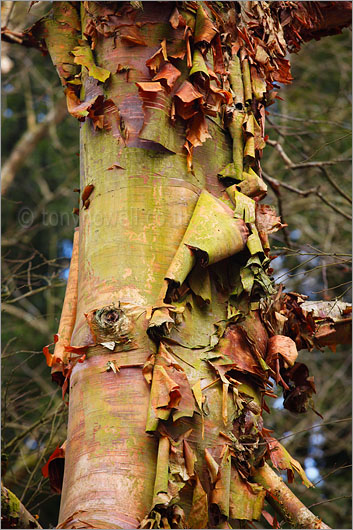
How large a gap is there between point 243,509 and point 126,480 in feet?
0.85

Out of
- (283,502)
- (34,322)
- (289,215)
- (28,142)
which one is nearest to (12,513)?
(283,502)

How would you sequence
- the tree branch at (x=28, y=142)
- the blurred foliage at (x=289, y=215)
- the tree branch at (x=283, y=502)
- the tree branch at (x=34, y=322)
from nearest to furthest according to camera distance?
the tree branch at (x=283, y=502) < the blurred foliage at (x=289, y=215) < the tree branch at (x=34, y=322) < the tree branch at (x=28, y=142)

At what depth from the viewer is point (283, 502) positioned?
1535mm

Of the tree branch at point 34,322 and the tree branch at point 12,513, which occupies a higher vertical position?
the tree branch at point 34,322

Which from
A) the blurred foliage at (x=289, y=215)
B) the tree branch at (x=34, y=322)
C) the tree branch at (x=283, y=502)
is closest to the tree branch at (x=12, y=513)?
the tree branch at (x=283, y=502)

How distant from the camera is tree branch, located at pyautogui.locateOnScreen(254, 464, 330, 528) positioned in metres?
1.52

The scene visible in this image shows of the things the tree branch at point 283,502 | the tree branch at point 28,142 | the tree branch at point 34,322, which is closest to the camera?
the tree branch at point 283,502

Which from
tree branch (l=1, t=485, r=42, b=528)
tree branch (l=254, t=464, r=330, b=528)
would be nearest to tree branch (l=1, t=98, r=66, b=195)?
tree branch (l=1, t=485, r=42, b=528)

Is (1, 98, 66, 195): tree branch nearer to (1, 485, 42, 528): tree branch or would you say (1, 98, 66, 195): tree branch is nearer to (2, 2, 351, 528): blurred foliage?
(2, 2, 351, 528): blurred foliage

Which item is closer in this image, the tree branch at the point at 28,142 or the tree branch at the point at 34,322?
the tree branch at the point at 34,322

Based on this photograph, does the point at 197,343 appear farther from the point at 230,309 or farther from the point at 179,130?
the point at 179,130

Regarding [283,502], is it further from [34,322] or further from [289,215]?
[34,322]

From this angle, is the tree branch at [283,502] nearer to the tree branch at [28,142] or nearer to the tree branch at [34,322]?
the tree branch at [34,322]

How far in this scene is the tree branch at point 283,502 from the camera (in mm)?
1516
